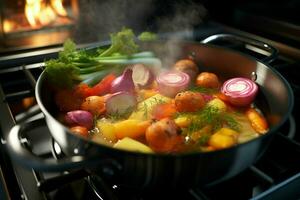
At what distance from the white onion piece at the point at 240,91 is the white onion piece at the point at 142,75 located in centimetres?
23

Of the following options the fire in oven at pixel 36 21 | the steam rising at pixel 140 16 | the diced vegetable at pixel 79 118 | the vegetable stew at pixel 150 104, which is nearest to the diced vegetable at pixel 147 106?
the vegetable stew at pixel 150 104

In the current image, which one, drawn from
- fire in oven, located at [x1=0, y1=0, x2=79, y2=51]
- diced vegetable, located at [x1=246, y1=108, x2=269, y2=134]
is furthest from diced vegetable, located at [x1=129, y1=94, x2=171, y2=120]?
fire in oven, located at [x1=0, y1=0, x2=79, y2=51]

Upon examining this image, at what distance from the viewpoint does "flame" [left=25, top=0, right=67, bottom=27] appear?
178 centimetres

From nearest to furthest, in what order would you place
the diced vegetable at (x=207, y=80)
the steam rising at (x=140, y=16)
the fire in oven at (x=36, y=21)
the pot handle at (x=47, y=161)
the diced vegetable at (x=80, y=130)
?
1. the pot handle at (x=47, y=161)
2. the diced vegetable at (x=80, y=130)
3. the diced vegetable at (x=207, y=80)
4. the steam rising at (x=140, y=16)
5. the fire in oven at (x=36, y=21)

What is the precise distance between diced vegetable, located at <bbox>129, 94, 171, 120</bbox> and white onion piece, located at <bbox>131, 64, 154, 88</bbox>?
0.12 metres

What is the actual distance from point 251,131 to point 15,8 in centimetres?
142

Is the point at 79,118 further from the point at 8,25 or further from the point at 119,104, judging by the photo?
the point at 8,25

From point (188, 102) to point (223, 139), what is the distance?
0.16 meters

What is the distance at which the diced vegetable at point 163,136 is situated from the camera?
2.35 ft

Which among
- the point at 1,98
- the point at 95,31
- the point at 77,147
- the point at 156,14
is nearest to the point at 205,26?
the point at 156,14

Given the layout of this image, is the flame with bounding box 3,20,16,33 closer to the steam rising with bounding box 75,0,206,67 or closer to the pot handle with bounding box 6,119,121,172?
the steam rising with bounding box 75,0,206,67

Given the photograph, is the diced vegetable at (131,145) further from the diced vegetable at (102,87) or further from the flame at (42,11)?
the flame at (42,11)

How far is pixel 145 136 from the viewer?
0.80 m

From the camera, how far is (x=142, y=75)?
3.67 feet
